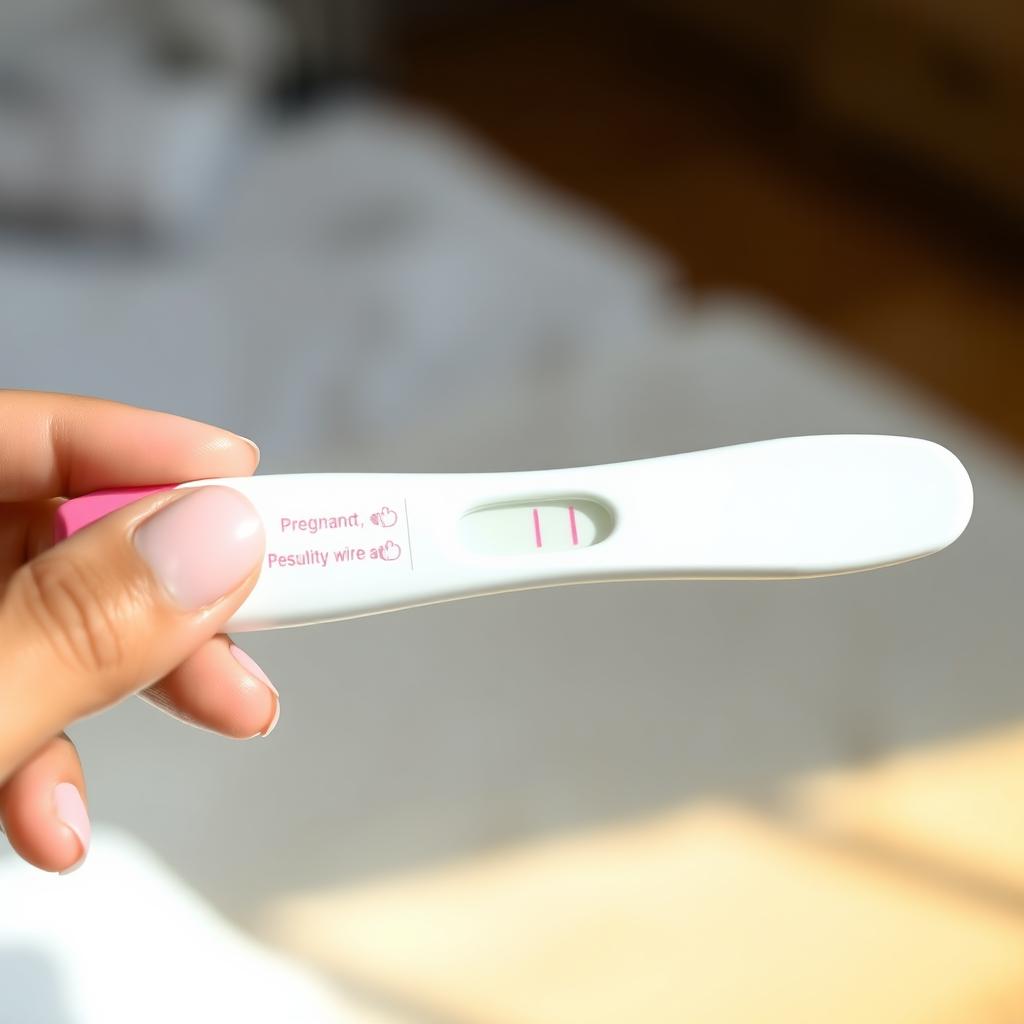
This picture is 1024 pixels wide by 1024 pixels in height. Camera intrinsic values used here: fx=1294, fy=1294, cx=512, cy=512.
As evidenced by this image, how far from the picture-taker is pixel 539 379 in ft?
3.76

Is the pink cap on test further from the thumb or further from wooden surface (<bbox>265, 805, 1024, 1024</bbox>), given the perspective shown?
wooden surface (<bbox>265, 805, 1024, 1024</bbox>)

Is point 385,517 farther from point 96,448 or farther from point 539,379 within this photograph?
point 539,379

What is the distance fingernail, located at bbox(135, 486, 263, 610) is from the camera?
511 mm

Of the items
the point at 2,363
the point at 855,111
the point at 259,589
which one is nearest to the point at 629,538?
the point at 259,589

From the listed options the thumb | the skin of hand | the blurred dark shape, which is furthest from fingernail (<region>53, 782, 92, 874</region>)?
the blurred dark shape

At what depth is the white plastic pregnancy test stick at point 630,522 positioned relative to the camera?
56 centimetres

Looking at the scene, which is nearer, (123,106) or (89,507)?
(89,507)

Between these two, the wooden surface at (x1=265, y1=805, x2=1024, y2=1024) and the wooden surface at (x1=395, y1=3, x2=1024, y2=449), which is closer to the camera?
the wooden surface at (x1=265, y1=805, x2=1024, y2=1024)

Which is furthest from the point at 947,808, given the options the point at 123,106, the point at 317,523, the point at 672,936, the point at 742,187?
the point at 742,187

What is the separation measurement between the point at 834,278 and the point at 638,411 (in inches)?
42.7

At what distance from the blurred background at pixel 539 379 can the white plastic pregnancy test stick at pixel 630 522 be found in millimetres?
269

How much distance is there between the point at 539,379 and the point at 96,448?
573 mm

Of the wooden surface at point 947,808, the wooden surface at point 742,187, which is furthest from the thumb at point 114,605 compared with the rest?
the wooden surface at point 742,187

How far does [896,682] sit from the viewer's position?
0.87 m
